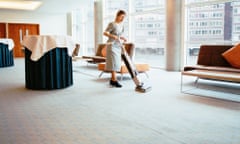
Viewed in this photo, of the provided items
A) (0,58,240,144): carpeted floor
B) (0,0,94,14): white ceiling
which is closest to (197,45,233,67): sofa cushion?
(0,58,240,144): carpeted floor

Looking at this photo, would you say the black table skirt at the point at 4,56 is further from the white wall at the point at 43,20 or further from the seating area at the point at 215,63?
the seating area at the point at 215,63

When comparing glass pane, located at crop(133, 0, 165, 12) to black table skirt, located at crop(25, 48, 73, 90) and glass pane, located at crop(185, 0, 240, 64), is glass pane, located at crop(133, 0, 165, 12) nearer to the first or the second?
glass pane, located at crop(185, 0, 240, 64)

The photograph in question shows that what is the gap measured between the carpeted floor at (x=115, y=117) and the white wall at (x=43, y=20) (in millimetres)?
10055

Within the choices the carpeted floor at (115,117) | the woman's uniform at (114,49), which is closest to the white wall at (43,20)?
the carpeted floor at (115,117)

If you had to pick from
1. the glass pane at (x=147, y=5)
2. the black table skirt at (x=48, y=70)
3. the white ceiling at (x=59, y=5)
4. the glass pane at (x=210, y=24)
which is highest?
the white ceiling at (x=59, y=5)

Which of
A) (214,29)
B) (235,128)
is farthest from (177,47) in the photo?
(235,128)

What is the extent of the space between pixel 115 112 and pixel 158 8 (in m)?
5.92

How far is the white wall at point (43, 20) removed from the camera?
43.8ft

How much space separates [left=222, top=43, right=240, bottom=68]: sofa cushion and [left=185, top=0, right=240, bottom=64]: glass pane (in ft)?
5.17

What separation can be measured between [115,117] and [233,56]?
114 inches

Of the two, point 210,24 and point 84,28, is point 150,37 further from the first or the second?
point 84,28

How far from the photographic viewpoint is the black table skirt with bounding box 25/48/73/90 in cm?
448

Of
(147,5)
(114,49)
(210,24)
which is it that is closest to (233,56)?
(114,49)

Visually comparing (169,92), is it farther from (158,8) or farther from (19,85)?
(158,8)
